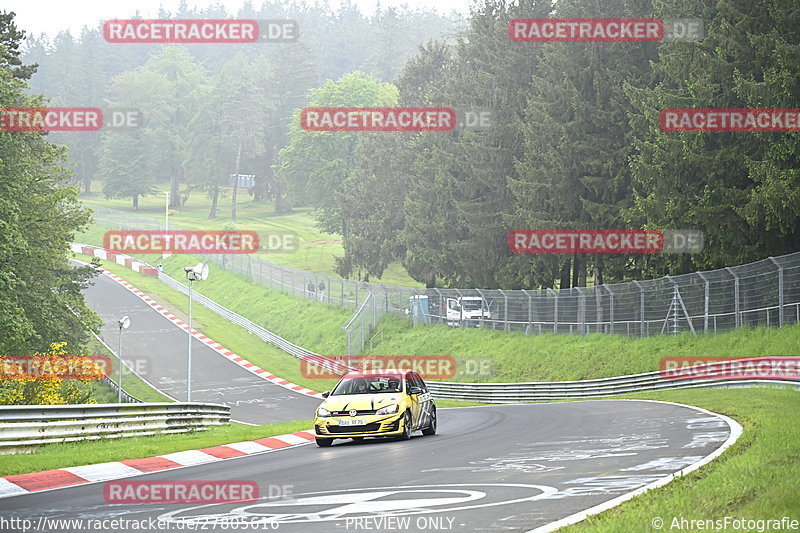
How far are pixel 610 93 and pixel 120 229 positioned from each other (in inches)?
2896

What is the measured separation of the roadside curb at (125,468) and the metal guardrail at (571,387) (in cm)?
1509

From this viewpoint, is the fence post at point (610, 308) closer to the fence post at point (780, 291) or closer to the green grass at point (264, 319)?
the fence post at point (780, 291)

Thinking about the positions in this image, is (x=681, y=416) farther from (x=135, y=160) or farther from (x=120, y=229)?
(x=135, y=160)

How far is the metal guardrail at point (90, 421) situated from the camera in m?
16.4

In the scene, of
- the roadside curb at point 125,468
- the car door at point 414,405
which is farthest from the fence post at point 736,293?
the roadside curb at point 125,468

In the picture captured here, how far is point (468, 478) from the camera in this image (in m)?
11.0

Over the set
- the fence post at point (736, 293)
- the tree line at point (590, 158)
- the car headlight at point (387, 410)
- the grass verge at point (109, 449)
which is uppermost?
the tree line at point (590, 158)

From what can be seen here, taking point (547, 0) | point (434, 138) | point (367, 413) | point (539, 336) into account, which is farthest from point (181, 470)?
point (434, 138)

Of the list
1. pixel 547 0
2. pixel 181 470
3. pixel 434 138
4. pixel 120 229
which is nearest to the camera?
pixel 181 470

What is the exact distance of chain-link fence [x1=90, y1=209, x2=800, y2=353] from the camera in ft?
95.8

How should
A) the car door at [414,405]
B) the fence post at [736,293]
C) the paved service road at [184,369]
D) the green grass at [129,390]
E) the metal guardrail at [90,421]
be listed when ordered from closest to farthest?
the metal guardrail at [90,421] < the car door at [414,405] < the fence post at [736,293] < the paved service road at [184,369] < the green grass at [129,390]

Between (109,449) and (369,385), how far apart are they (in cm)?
491

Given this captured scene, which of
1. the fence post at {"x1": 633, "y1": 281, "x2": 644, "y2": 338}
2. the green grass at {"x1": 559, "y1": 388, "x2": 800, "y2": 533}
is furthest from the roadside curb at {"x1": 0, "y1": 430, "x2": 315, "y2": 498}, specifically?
the fence post at {"x1": 633, "y1": 281, "x2": 644, "y2": 338}

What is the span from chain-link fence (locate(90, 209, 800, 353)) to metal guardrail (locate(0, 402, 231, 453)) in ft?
52.5
